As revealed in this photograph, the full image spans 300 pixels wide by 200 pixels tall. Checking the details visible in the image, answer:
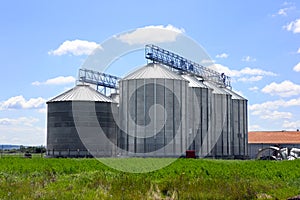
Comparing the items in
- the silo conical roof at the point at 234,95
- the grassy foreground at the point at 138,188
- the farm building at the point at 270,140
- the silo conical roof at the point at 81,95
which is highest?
the silo conical roof at the point at 234,95

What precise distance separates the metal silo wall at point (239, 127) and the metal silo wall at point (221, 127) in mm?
2453

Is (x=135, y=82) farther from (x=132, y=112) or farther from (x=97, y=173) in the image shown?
(x=97, y=173)

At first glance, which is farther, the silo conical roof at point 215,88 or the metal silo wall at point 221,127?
the silo conical roof at point 215,88

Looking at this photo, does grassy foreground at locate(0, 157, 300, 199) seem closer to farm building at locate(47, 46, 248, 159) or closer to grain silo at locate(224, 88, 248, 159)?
farm building at locate(47, 46, 248, 159)

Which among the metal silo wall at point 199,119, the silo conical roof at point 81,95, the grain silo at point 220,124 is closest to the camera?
the metal silo wall at point 199,119

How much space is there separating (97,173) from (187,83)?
37.4 m

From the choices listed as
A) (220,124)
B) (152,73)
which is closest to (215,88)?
(220,124)

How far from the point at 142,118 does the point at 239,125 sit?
2657cm

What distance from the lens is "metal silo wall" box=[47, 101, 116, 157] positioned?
195 feet

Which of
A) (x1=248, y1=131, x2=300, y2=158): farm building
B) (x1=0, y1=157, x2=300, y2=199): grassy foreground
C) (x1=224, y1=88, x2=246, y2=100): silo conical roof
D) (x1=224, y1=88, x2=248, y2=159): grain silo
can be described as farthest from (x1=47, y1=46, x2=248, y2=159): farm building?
(x1=0, y1=157, x2=300, y2=199): grassy foreground

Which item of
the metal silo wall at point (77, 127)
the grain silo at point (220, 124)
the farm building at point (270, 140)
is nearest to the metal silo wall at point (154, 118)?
the metal silo wall at point (77, 127)

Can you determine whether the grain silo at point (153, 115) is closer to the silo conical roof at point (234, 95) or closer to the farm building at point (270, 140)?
the silo conical roof at point (234, 95)

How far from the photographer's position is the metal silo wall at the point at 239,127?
249 feet

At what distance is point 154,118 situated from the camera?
56719mm
